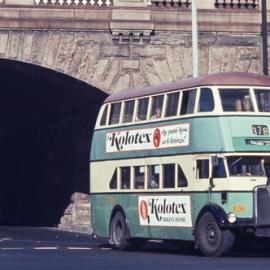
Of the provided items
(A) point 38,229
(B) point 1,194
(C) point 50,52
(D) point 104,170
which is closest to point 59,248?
(D) point 104,170

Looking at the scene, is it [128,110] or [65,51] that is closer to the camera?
[128,110]

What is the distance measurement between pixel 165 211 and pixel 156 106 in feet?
7.91

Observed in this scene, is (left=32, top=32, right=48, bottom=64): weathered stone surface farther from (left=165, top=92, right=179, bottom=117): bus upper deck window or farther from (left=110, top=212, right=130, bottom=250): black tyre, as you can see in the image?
(left=165, top=92, right=179, bottom=117): bus upper deck window

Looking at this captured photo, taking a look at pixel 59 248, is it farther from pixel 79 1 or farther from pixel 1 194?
pixel 1 194

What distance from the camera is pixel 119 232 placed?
3328 cm

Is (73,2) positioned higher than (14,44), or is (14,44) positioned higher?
(73,2)

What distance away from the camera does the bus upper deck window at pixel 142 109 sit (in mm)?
32281

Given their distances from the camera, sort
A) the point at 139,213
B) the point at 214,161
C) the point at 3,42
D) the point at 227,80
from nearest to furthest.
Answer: the point at 214,161 → the point at 227,80 → the point at 139,213 → the point at 3,42

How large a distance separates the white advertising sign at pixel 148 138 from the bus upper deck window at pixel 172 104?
1.01ft

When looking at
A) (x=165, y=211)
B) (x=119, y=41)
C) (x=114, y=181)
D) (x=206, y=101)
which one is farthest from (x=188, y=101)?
(x=119, y=41)

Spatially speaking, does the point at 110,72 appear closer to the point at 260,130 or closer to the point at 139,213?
the point at 139,213

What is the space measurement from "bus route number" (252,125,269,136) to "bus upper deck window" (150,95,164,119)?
2685mm

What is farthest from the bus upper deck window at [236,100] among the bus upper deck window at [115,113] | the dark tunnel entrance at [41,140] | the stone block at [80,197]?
the stone block at [80,197]

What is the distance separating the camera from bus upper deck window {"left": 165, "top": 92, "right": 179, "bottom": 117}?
101 feet
